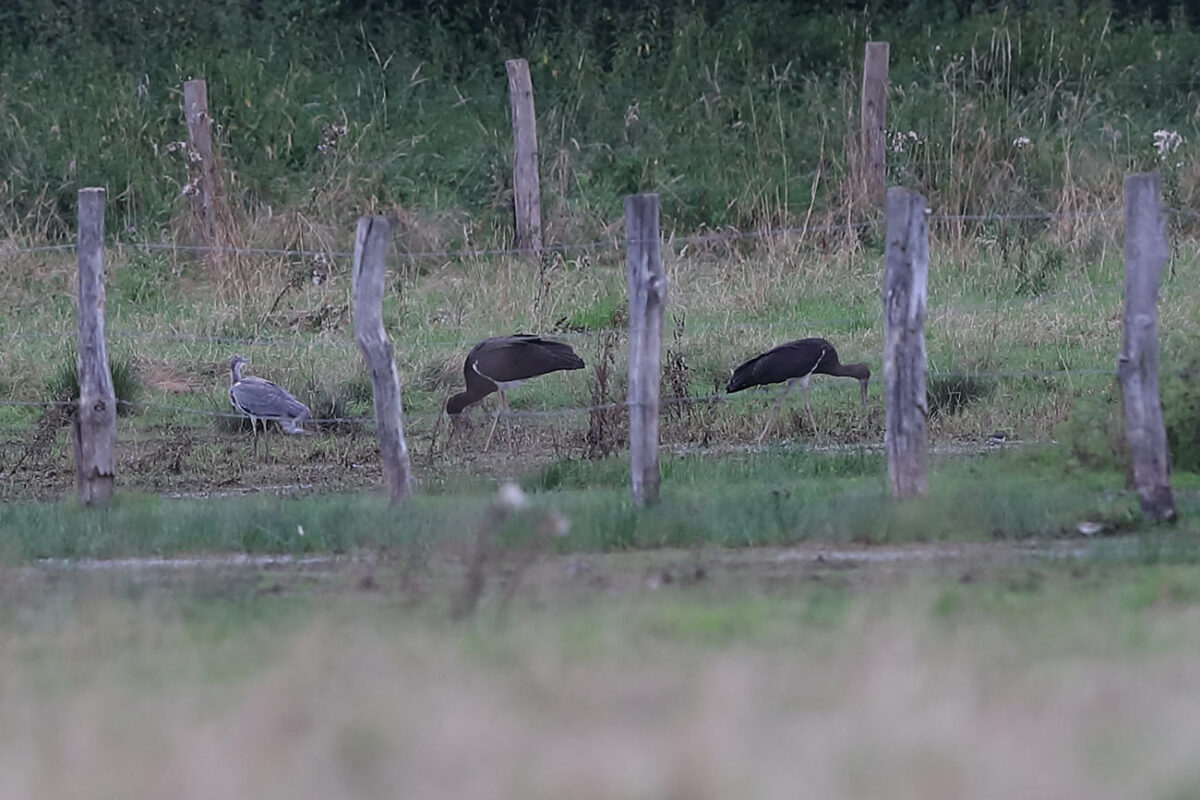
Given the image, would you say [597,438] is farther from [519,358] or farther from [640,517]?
[640,517]

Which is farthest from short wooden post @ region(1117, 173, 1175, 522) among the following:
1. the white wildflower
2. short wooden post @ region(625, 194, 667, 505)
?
the white wildflower

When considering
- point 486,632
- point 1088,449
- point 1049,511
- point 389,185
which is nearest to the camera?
point 486,632

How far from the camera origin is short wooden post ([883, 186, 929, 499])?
393 inches

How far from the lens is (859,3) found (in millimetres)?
25484

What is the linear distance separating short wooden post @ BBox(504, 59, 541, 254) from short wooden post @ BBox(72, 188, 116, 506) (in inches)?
343

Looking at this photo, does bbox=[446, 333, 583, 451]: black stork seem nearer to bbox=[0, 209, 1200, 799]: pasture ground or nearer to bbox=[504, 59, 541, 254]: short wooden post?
bbox=[0, 209, 1200, 799]: pasture ground

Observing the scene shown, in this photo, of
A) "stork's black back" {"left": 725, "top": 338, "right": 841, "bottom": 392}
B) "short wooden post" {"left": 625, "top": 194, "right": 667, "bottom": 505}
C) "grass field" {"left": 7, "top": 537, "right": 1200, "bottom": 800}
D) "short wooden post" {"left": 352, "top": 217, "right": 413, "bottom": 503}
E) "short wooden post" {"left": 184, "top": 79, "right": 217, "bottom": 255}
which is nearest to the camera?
"grass field" {"left": 7, "top": 537, "right": 1200, "bottom": 800}

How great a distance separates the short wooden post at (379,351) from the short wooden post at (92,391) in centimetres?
171

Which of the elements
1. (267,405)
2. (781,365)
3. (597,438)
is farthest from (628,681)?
(267,405)

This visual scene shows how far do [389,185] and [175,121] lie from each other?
3103mm

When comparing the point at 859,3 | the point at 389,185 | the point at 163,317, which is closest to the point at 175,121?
the point at 389,185

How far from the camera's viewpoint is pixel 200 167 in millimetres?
19875

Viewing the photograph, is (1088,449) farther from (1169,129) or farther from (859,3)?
(859,3)

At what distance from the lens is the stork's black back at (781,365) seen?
1289cm
